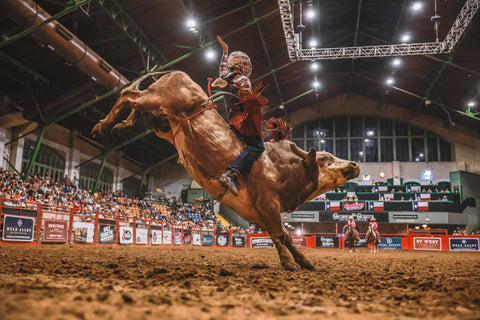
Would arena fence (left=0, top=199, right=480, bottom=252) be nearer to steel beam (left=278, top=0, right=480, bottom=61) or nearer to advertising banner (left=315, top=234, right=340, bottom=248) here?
advertising banner (left=315, top=234, right=340, bottom=248)

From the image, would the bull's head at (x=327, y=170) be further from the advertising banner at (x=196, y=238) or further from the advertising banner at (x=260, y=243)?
the advertising banner at (x=260, y=243)

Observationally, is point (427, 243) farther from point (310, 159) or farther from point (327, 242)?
point (310, 159)

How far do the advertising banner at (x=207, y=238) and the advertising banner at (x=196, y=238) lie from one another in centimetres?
42

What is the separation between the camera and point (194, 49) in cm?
1791

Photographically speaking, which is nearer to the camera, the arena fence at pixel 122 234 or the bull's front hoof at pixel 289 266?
the bull's front hoof at pixel 289 266

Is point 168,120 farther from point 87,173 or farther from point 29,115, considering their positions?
point 87,173

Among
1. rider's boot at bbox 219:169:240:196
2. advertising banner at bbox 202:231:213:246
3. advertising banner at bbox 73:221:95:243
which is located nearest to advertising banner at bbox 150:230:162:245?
advertising banner at bbox 73:221:95:243

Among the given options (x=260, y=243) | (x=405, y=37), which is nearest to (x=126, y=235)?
(x=260, y=243)

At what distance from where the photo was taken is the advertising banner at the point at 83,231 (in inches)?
472

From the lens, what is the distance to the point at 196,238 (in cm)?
1930

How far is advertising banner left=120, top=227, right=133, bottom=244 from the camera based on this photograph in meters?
14.2

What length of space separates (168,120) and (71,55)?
11588mm

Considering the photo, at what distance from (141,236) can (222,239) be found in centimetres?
688

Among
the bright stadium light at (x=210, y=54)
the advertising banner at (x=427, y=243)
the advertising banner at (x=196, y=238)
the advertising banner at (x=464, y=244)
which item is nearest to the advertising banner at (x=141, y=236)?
the advertising banner at (x=196, y=238)
